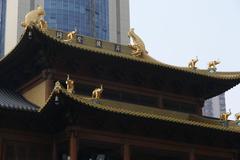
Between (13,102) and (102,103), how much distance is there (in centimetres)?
471

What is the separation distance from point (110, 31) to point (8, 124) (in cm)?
6909

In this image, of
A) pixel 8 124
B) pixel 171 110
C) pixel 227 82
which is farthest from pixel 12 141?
pixel 227 82

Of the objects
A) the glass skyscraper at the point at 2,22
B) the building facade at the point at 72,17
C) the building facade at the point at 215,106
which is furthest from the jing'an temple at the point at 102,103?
the building facade at the point at 215,106

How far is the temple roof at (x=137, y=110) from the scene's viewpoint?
2558 centimetres

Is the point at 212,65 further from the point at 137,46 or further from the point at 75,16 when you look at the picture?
the point at 75,16

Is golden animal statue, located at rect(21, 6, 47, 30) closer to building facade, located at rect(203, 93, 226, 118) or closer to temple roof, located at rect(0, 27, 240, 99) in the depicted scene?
temple roof, located at rect(0, 27, 240, 99)

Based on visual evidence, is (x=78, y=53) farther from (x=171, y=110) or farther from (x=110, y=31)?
(x=110, y=31)

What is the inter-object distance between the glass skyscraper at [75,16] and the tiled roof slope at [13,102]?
58.6 m

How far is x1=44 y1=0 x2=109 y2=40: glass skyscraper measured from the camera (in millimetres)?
90625

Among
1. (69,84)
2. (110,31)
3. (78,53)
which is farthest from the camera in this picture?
(110,31)

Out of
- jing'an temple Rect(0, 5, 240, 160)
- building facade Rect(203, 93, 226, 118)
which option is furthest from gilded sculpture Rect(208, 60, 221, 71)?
building facade Rect(203, 93, 226, 118)

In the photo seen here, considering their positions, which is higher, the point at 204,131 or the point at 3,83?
the point at 3,83

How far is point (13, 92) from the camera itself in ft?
107

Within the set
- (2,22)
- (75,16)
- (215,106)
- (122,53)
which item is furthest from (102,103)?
(215,106)
